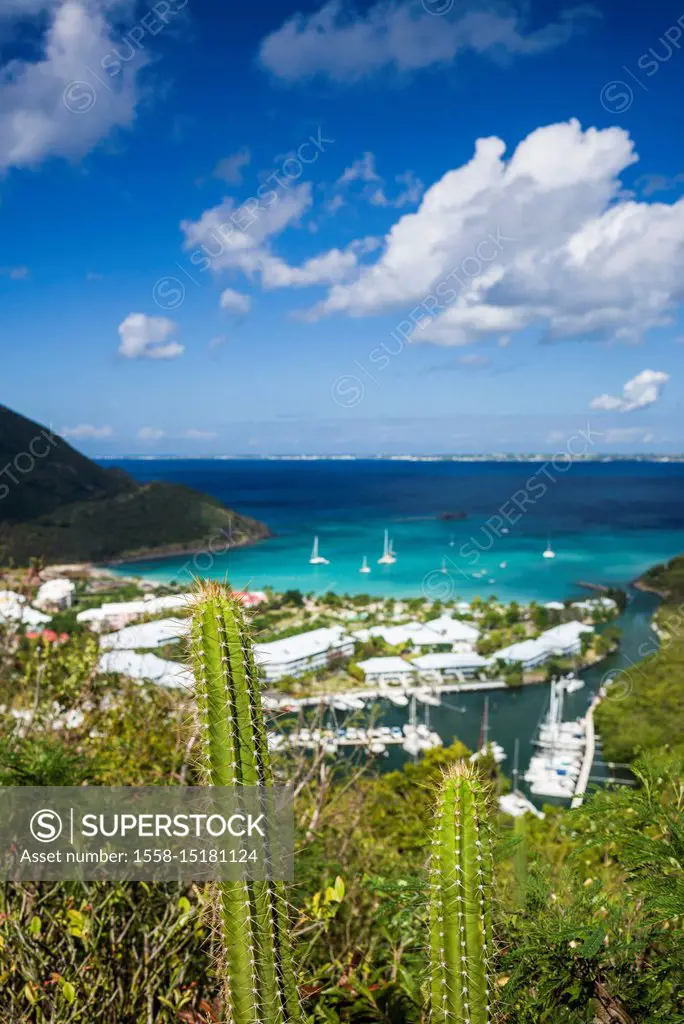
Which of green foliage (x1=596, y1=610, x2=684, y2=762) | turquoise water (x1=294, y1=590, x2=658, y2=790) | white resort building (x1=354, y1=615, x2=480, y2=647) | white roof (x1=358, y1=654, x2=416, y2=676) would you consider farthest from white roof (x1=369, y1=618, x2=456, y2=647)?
green foliage (x1=596, y1=610, x2=684, y2=762)

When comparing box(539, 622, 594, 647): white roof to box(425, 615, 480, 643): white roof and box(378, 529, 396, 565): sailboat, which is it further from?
box(378, 529, 396, 565): sailboat

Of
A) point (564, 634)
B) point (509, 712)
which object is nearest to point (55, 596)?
point (509, 712)

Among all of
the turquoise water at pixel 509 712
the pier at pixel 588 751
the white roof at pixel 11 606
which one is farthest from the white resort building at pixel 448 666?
the white roof at pixel 11 606

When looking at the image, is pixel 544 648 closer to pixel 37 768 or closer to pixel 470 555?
pixel 470 555

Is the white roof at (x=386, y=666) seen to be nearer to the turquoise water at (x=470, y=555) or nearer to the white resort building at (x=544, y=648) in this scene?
the turquoise water at (x=470, y=555)

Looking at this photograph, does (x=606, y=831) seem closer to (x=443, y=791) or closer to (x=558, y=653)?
(x=443, y=791)

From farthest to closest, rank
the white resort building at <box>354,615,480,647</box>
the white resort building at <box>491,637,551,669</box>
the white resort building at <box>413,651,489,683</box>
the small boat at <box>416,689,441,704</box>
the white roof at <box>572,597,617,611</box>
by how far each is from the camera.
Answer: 1. the white roof at <box>572,597,617,611</box>
2. the white resort building at <box>354,615,480,647</box>
3. the white resort building at <box>491,637,551,669</box>
4. the white resort building at <box>413,651,489,683</box>
5. the small boat at <box>416,689,441,704</box>

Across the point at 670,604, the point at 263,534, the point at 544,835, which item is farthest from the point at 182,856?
the point at 263,534

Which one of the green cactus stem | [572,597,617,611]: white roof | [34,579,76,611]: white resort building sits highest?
the green cactus stem
